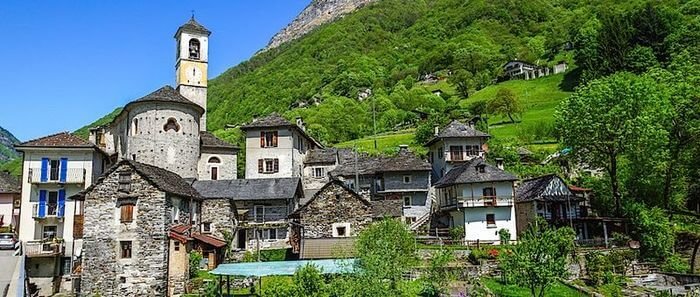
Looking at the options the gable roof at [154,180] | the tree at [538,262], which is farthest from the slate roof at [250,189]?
the tree at [538,262]

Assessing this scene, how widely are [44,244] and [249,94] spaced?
407 feet

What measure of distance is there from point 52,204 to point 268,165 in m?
20.0

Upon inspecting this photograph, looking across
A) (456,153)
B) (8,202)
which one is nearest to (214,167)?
(8,202)

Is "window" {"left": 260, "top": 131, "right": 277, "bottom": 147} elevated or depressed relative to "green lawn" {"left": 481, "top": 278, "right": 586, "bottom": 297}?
elevated

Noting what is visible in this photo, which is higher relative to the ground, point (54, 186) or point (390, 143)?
point (390, 143)

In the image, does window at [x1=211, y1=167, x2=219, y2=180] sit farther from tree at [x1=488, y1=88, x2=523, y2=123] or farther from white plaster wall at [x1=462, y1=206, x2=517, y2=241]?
tree at [x1=488, y1=88, x2=523, y2=123]

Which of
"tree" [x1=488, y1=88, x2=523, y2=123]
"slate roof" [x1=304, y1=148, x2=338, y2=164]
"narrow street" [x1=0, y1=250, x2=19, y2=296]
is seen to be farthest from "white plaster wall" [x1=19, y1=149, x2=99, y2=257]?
"tree" [x1=488, y1=88, x2=523, y2=123]

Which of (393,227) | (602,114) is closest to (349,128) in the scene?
(602,114)

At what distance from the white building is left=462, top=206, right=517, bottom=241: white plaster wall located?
29.9m

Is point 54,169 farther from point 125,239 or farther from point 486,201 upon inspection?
point 486,201

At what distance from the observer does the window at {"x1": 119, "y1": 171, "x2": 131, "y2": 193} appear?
113 ft

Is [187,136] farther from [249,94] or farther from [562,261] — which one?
[249,94]

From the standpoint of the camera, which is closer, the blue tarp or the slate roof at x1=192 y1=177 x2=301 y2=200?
the blue tarp

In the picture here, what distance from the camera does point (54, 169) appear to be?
1692 inches
